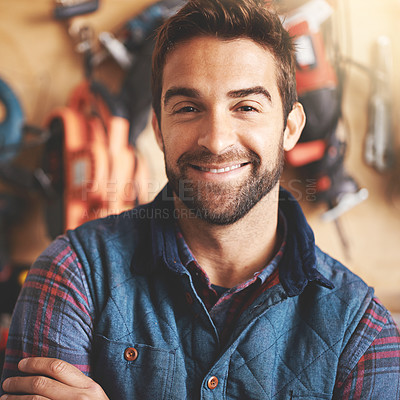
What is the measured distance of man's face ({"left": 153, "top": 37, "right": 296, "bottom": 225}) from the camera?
94 cm

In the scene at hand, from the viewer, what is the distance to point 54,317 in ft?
2.76

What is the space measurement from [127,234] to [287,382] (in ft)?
1.71

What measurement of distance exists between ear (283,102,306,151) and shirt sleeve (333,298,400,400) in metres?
0.52

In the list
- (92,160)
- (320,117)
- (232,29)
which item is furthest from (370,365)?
(92,160)

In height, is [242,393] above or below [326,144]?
below

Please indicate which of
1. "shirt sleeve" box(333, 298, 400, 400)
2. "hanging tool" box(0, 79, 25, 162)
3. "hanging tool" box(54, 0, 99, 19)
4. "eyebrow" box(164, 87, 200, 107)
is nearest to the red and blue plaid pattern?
"shirt sleeve" box(333, 298, 400, 400)

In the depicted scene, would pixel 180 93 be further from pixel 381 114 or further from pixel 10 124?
pixel 10 124

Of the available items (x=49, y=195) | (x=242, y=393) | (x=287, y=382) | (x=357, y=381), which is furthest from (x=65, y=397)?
(x=49, y=195)

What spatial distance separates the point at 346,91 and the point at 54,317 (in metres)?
1.65

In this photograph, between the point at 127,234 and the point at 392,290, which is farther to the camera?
the point at 392,290

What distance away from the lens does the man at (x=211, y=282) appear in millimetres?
852

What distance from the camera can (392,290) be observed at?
76.2 inches

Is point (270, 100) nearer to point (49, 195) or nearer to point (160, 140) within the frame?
point (160, 140)

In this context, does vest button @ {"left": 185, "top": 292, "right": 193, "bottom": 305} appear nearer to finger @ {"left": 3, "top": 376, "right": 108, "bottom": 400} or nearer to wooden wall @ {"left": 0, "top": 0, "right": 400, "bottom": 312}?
finger @ {"left": 3, "top": 376, "right": 108, "bottom": 400}
